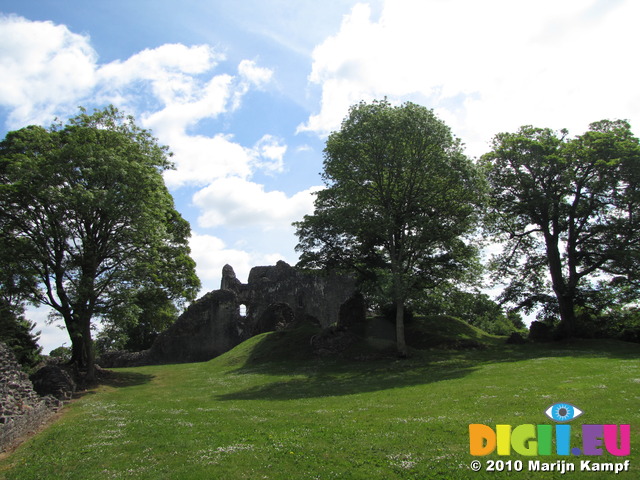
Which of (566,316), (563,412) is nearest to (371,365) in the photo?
(563,412)

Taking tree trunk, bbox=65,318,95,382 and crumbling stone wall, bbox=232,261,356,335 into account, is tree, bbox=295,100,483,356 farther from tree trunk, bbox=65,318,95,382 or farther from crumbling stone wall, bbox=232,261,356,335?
crumbling stone wall, bbox=232,261,356,335

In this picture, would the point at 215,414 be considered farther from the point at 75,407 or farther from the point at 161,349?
the point at 161,349

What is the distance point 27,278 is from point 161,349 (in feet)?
85.8

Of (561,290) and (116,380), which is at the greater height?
(561,290)

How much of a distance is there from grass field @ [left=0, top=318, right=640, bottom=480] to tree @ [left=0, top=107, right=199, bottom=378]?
7.60 metres

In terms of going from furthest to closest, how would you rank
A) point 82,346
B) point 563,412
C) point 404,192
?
1. point 404,192
2. point 82,346
3. point 563,412

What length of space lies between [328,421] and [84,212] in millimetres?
23927

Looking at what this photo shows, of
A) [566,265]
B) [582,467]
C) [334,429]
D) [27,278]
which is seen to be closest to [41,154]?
[27,278]

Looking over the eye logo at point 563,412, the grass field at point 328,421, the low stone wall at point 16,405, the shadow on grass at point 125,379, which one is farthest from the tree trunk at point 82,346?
the eye logo at point 563,412

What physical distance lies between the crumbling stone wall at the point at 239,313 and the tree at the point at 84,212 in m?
16.5

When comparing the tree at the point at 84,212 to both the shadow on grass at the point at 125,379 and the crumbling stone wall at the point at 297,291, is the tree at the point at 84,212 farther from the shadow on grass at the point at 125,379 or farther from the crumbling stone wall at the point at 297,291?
the crumbling stone wall at the point at 297,291

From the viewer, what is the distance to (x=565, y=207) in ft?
137
